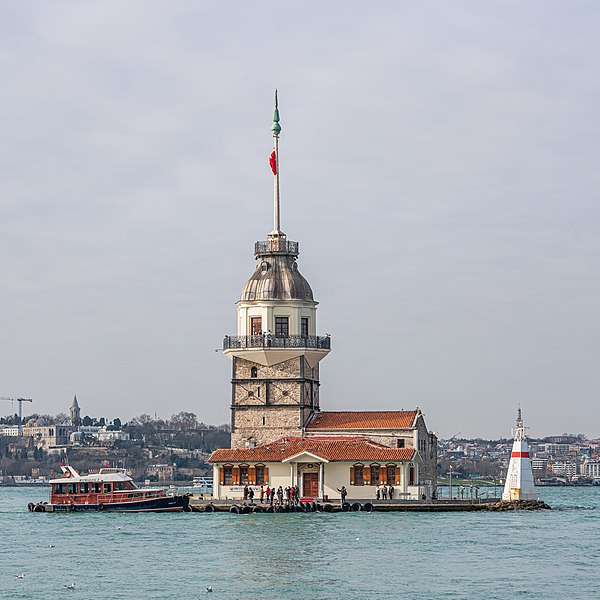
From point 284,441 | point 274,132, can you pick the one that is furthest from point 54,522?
point 274,132

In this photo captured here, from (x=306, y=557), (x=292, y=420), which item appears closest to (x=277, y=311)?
(x=292, y=420)

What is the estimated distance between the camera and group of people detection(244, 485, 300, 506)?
6712 cm

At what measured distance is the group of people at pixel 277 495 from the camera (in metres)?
67.1

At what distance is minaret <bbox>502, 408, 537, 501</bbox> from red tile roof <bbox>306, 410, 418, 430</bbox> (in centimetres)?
536

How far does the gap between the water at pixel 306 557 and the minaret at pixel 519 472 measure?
103 inches

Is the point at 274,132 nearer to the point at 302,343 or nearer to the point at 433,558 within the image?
the point at 302,343

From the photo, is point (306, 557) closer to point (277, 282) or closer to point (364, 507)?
point (364, 507)

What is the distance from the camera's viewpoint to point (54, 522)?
6694cm

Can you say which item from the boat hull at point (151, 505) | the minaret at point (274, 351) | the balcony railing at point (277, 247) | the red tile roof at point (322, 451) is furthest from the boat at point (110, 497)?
the balcony railing at point (277, 247)

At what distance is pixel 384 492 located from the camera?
68.6 metres

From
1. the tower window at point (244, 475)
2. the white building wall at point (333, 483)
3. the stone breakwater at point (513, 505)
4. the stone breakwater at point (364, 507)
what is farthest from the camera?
the tower window at point (244, 475)

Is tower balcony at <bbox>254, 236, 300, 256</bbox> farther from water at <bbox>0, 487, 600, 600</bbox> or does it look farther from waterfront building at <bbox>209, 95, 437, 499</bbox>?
water at <bbox>0, 487, 600, 600</bbox>

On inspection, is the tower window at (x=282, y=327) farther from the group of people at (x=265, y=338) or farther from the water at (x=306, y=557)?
the water at (x=306, y=557)

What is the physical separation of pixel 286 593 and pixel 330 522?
2242 centimetres
